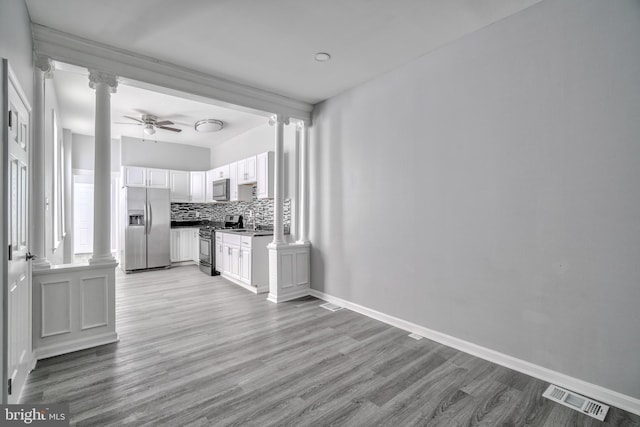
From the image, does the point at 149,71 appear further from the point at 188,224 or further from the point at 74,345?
the point at 188,224

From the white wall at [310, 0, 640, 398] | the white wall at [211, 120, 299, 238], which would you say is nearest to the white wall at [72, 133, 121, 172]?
the white wall at [211, 120, 299, 238]

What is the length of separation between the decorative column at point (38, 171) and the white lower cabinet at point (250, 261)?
2.52 metres

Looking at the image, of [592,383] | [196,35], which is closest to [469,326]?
[592,383]

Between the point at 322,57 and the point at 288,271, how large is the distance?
107 inches

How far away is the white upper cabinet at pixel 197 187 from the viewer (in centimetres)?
721

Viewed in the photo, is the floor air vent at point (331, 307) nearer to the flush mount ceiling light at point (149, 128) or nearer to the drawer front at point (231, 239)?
the drawer front at point (231, 239)

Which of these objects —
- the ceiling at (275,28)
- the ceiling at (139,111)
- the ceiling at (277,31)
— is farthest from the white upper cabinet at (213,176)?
the ceiling at (275,28)

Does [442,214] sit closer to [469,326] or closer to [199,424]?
[469,326]

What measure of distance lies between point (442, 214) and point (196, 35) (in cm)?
278

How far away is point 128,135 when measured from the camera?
6.59 m

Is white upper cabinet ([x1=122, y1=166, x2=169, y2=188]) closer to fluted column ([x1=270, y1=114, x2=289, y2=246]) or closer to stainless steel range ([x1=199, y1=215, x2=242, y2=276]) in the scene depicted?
stainless steel range ([x1=199, y1=215, x2=242, y2=276])

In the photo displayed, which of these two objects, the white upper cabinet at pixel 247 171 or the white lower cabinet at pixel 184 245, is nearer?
the white upper cabinet at pixel 247 171

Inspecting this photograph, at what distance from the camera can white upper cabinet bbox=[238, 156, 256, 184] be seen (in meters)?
5.54

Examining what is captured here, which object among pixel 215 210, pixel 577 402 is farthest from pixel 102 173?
pixel 215 210
